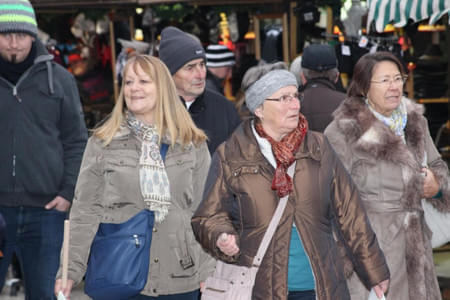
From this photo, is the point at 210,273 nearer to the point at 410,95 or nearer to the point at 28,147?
the point at 28,147

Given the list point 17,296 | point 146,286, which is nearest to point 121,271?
point 146,286

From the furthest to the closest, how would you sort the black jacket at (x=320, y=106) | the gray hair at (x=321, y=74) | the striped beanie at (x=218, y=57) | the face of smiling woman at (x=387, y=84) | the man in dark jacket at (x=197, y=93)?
the striped beanie at (x=218, y=57), the gray hair at (x=321, y=74), the black jacket at (x=320, y=106), the man in dark jacket at (x=197, y=93), the face of smiling woman at (x=387, y=84)

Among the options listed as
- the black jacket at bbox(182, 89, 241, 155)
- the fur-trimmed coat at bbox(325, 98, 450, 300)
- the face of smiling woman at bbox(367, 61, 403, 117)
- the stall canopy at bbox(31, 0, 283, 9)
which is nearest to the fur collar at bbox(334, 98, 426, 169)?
the fur-trimmed coat at bbox(325, 98, 450, 300)

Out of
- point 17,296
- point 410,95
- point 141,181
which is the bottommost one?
point 17,296

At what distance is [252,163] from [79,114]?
6.30 ft

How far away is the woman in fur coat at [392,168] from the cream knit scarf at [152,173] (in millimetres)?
1427

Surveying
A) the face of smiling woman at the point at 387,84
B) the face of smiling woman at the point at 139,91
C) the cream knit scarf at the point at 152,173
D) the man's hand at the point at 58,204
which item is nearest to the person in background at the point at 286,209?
the cream knit scarf at the point at 152,173

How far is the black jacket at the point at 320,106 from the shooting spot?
305 inches

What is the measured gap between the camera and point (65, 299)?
15.8ft

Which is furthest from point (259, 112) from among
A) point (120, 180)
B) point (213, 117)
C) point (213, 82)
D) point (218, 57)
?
point (218, 57)

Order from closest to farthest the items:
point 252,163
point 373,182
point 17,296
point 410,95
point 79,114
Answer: point 252,163
point 373,182
point 79,114
point 17,296
point 410,95

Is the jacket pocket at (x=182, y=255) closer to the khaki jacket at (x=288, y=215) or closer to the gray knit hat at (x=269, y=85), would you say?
the khaki jacket at (x=288, y=215)

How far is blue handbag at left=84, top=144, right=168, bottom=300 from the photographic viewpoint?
191 inches

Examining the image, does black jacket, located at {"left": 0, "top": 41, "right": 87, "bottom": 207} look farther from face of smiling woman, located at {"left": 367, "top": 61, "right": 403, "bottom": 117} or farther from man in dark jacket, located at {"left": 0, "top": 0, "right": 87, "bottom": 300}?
Result: face of smiling woman, located at {"left": 367, "top": 61, "right": 403, "bottom": 117}
